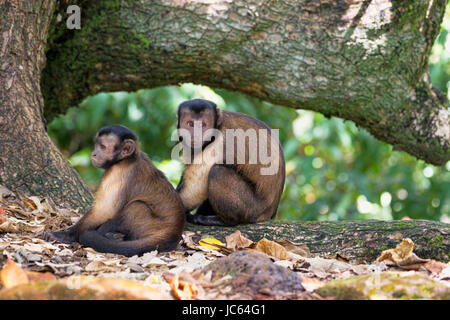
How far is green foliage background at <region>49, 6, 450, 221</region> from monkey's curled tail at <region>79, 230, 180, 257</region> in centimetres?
468

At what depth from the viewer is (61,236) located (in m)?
4.93

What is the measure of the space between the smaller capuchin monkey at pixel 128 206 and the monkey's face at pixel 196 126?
89cm

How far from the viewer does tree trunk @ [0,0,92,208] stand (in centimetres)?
555

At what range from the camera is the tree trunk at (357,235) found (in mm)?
4879

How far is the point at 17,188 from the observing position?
5500 mm

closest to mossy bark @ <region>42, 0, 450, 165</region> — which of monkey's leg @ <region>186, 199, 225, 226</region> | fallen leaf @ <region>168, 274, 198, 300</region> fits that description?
monkey's leg @ <region>186, 199, 225, 226</region>

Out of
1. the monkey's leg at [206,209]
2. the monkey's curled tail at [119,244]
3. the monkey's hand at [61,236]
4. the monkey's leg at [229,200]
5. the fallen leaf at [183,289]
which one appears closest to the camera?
the fallen leaf at [183,289]

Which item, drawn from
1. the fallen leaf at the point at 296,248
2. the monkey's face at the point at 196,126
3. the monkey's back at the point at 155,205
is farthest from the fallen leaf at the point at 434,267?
the monkey's face at the point at 196,126

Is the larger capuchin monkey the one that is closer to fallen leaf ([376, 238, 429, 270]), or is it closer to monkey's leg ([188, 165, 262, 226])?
monkey's leg ([188, 165, 262, 226])

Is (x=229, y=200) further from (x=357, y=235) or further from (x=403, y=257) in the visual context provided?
(x=403, y=257)

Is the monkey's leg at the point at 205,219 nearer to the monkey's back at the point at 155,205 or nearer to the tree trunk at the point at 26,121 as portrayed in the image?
the monkey's back at the point at 155,205

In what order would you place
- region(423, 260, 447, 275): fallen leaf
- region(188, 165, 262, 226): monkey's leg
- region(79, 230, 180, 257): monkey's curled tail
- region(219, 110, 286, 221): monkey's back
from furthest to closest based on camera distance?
region(219, 110, 286, 221): monkey's back → region(188, 165, 262, 226): monkey's leg → region(79, 230, 180, 257): monkey's curled tail → region(423, 260, 447, 275): fallen leaf

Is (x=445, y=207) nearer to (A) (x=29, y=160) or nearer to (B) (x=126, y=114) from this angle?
(B) (x=126, y=114)
